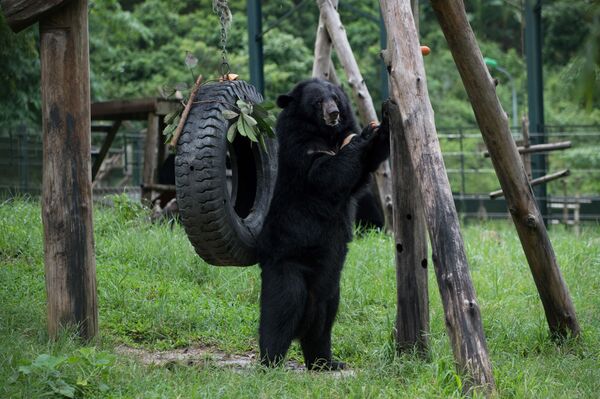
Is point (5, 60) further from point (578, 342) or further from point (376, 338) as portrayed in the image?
point (578, 342)

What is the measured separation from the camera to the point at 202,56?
74.9 ft

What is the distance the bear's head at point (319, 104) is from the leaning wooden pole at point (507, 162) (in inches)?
37.1

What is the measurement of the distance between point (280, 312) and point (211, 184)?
0.93 m

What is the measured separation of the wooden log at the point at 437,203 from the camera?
4.42 meters

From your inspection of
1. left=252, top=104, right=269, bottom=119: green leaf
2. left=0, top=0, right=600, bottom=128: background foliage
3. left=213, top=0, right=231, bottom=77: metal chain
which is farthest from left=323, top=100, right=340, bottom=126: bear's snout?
left=0, top=0, right=600, bottom=128: background foliage

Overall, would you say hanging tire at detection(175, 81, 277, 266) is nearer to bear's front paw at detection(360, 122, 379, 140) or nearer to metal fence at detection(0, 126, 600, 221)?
bear's front paw at detection(360, 122, 379, 140)

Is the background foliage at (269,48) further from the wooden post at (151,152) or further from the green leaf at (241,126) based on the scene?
the green leaf at (241,126)

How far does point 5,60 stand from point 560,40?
558 inches

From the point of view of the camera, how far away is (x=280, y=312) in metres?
5.38

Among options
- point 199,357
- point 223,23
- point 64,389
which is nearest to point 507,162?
point 223,23

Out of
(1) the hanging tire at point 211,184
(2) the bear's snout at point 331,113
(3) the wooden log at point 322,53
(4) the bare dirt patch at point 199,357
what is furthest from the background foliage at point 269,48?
(2) the bear's snout at point 331,113

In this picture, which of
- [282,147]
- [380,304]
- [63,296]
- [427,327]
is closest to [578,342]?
[427,327]

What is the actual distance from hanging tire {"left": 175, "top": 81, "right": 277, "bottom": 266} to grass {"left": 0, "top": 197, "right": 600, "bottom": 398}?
80 cm

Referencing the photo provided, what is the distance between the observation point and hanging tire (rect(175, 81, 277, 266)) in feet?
17.6
